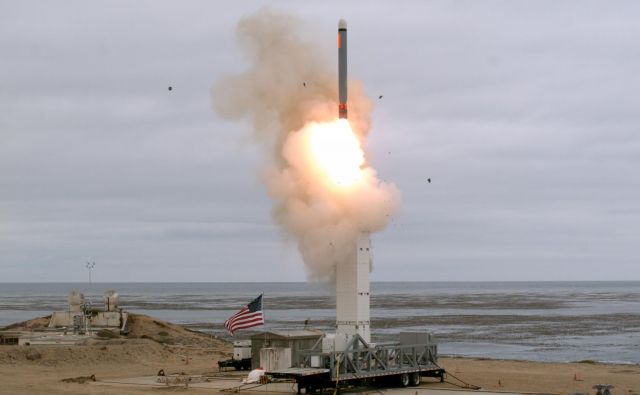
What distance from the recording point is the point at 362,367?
38438mm

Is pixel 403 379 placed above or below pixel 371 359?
below

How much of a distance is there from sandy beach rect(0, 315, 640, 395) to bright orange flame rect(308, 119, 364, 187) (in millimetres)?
9756

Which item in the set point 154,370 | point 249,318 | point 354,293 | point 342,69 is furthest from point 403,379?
point 154,370

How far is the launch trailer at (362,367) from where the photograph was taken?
3669 cm

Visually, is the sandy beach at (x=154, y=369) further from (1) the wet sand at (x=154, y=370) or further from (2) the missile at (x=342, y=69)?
(2) the missile at (x=342, y=69)

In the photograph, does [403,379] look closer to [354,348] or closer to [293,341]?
[354,348]

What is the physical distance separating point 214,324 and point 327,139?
6119cm

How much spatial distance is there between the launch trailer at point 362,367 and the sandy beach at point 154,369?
1152 millimetres

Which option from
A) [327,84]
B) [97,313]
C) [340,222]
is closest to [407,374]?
[340,222]

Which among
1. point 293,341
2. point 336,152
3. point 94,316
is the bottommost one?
point 293,341

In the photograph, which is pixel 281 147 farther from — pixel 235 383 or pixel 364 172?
pixel 235 383

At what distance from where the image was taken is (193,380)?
4250 centimetres

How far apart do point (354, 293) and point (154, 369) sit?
13.6 metres

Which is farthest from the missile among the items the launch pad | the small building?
the small building
